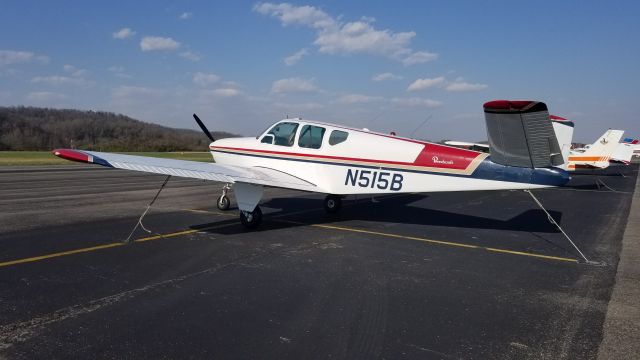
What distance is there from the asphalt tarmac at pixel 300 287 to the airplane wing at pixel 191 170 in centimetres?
110

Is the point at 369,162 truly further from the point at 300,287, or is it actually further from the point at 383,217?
the point at 300,287

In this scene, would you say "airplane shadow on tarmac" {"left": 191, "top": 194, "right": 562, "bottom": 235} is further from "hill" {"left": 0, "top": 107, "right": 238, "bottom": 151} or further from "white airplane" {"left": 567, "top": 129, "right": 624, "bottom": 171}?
"hill" {"left": 0, "top": 107, "right": 238, "bottom": 151}

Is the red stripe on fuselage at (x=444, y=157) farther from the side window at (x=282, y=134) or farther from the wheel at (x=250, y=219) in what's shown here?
the wheel at (x=250, y=219)

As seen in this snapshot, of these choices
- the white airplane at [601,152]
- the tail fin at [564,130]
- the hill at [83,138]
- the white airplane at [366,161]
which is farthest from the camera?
the hill at [83,138]

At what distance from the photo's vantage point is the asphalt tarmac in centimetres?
382

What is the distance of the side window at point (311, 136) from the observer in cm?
966

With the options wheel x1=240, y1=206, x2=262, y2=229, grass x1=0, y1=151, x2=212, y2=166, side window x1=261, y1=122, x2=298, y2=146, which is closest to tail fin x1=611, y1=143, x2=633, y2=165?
side window x1=261, y1=122, x2=298, y2=146

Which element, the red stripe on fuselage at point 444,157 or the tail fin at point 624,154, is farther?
the tail fin at point 624,154

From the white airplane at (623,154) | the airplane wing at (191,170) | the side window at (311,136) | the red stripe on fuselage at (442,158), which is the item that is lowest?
Result: the airplane wing at (191,170)

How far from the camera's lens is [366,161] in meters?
9.06

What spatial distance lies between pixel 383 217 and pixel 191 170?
5.26m

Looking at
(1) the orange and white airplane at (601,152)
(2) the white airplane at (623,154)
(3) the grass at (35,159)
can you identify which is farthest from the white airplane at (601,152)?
(3) the grass at (35,159)

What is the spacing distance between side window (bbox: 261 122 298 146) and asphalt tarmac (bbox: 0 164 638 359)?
197cm

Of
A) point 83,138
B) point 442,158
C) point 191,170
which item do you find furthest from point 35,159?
point 83,138
